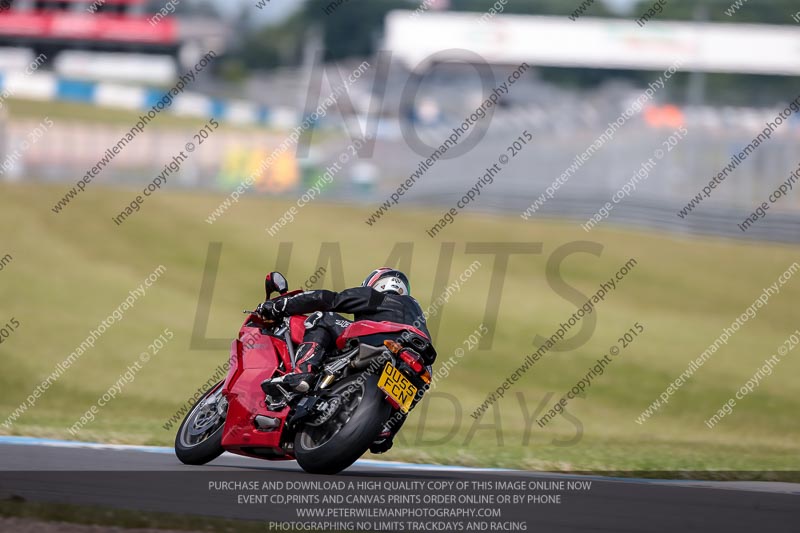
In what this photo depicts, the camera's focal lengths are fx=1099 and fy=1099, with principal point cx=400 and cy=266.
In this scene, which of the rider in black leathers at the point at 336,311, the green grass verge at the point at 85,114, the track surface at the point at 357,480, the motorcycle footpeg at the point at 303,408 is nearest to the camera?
the track surface at the point at 357,480

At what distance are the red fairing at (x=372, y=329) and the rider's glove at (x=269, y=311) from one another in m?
0.63

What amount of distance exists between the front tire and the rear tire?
0.84 m

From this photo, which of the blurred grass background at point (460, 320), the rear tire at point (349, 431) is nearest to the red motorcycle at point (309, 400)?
the rear tire at point (349, 431)

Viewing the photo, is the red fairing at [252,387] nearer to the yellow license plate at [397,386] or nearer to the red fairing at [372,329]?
the red fairing at [372,329]

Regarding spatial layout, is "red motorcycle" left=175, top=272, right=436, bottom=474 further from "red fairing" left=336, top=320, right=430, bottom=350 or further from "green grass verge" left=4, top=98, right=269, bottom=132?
"green grass verge" left=4, top=98, right=269, bottom=132

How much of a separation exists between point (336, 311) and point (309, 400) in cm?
71

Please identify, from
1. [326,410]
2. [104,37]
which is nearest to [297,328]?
[326,410]

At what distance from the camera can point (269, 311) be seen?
8.15m

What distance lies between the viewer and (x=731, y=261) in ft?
92.8

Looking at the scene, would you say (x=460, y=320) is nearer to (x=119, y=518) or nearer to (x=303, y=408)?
(x=303, y=408)

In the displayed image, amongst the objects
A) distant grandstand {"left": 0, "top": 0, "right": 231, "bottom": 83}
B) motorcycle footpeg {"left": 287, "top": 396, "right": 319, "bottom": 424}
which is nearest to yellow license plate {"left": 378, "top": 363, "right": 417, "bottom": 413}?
motorcycle footpeg {"left": 287, "top": 396, "right": 319, "bottom": 424}

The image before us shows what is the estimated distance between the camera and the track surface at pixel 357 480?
632cm

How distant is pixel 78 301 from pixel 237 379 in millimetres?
15246

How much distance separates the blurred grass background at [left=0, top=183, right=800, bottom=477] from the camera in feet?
48.5
